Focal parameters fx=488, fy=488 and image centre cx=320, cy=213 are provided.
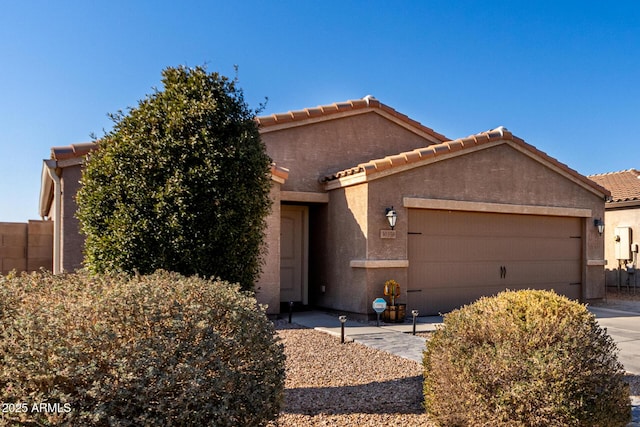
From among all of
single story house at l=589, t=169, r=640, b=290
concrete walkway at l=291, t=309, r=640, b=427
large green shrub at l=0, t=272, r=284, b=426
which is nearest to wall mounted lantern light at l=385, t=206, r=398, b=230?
concrete walkway at l=291, t=309, r=640, b=427

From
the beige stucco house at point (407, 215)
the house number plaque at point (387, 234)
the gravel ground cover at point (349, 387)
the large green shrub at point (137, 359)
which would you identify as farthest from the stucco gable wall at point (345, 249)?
the large green shrub at point (137, 359)

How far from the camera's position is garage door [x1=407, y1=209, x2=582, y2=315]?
1041cm

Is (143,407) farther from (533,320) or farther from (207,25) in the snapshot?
(207,25)

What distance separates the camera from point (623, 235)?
16.3 meters

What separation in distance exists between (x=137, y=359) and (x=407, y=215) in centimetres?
787

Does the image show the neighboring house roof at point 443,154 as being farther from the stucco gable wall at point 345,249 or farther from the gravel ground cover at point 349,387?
the gravel ground cover at point 349,387

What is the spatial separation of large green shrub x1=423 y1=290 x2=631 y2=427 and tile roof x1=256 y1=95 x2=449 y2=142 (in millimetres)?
7631

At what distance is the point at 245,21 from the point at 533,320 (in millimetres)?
7554

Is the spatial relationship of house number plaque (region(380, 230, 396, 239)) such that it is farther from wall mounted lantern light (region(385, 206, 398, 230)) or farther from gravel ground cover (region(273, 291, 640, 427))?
gravel ground cover (region(273, 291, 640, 427))

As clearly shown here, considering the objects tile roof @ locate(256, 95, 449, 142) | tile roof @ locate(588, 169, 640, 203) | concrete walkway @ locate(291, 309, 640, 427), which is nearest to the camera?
concrete walkway @ locate(291, 309, 640, 427)

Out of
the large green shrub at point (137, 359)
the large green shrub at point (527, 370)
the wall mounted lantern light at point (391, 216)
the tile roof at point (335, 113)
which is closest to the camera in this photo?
the large green shrub at point (137, 359)

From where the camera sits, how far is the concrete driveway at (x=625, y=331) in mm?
6871

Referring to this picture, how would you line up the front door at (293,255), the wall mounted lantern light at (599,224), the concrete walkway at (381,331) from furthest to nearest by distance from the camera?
the wall mounted lantern light at (599,224)
the front door at (293,255)
the concrete walkway at (381,331)

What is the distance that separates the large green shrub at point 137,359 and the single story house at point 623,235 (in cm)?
1577
